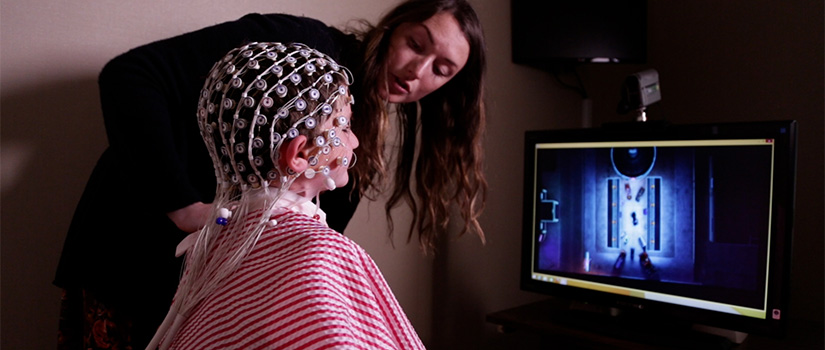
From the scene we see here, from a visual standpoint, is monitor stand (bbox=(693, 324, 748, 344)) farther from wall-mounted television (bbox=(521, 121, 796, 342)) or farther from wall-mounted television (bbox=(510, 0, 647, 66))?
wall-mounted television (bbox=(510, 0, 647, 66))

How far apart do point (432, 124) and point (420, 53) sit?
1.01 feet

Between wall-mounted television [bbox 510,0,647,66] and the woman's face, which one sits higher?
wall-mounted television [bbox 510,0,647,66]

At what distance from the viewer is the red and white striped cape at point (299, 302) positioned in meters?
0.72

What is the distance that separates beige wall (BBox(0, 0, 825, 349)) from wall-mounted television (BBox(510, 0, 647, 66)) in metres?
Answer: 0.09

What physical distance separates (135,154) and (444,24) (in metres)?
0.72

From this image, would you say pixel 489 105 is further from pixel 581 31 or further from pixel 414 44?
pixel 414 44

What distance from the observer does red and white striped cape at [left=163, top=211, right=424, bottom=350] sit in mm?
718

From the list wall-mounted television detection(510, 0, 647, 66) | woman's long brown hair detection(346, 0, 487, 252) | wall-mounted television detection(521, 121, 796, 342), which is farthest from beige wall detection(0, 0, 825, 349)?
wall-mounted television detection(521, 121, 796, 342)

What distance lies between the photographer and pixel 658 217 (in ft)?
4.97

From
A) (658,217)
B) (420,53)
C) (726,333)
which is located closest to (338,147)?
(420,53)

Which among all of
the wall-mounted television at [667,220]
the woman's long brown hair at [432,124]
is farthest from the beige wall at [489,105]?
the wall-mounted television at [667,220]

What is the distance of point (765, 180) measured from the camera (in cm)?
136

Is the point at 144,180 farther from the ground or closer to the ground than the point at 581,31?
closer to the ground

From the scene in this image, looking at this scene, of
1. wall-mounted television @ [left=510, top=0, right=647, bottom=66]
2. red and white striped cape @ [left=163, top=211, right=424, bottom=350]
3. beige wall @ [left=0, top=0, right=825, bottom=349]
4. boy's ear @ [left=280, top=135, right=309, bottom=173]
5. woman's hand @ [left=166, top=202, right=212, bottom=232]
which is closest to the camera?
red and white striped cape @ [left=163, top=211, right=424, bottom=350]
